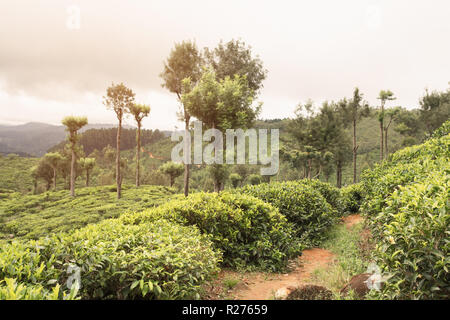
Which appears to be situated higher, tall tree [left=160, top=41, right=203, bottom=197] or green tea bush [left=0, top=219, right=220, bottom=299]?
tall tree [left=160, top=41, right=203, bottom=197]

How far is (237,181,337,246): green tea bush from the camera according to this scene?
24.3ft

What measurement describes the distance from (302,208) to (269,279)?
329 cm

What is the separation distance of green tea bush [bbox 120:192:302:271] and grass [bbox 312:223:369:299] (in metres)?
0.95

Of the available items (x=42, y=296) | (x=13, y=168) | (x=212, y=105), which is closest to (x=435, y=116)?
(x=212, y=105)

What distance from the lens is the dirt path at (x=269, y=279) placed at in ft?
13.1

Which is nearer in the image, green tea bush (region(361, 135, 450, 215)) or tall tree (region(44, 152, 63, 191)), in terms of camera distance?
green tea bush (region(361, 135, 450, 215))

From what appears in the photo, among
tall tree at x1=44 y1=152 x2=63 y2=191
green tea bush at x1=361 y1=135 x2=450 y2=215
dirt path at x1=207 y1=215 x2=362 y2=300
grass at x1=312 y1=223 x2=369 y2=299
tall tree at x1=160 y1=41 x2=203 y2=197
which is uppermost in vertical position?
tall tree at x1=160 y1=41 x2=203 y2=197

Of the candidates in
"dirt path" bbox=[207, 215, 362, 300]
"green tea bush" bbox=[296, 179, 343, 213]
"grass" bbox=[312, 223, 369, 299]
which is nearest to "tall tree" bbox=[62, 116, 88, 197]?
"green tea bush" bbox=[296, 179, 343, 213]

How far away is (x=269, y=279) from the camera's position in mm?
4711

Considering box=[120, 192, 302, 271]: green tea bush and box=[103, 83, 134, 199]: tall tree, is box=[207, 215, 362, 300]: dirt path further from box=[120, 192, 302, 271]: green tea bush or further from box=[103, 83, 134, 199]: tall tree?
box=[103, 83, 134, 199]: tall tree

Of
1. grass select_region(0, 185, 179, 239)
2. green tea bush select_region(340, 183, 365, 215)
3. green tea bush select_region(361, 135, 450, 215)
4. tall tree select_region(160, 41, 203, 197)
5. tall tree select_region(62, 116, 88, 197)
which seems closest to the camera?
green tea bush select_region(361, 135, 450, 215)

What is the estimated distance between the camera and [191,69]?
1894 centimetres

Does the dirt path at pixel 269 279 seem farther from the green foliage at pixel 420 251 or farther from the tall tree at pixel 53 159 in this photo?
the tall tree at pixel 53 159

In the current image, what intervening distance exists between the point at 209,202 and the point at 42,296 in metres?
3.67
